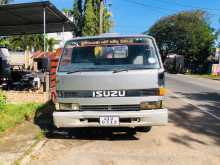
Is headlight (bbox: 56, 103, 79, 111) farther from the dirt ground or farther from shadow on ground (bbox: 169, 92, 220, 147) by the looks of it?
shadow on ground (bbox: 169, 92, 220, 147)

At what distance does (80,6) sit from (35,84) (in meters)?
29.8

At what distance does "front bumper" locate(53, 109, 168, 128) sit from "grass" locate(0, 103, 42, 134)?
5.93 feet

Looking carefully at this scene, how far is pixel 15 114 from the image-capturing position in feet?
33.3

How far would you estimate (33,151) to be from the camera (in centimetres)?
691

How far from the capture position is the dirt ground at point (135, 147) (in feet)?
21.3

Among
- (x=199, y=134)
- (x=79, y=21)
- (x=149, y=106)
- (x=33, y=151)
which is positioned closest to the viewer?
(x=33, y=151)

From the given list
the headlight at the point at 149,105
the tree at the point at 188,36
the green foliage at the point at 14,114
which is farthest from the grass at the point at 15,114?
the tree at the point at 188,36

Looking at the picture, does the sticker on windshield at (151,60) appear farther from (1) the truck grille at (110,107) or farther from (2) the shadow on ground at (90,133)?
(2) the shadow on ground at (90,133)

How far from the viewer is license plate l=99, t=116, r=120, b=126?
7340 millimetres

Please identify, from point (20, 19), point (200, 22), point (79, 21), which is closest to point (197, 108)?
point (20, 19)

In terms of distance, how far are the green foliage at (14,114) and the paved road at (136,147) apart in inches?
47.8

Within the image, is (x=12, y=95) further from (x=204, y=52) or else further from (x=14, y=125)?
(x=204, y=52)

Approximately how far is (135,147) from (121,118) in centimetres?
60

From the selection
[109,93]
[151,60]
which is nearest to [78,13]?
[151,60]
